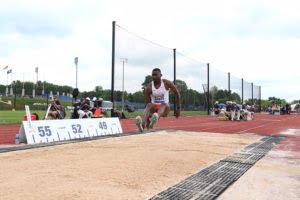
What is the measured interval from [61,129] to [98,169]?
4.44 m

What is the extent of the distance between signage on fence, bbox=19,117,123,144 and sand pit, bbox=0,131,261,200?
4.28ft

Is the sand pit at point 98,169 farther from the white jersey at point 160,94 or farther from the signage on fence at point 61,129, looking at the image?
the white jersey at point 160,94

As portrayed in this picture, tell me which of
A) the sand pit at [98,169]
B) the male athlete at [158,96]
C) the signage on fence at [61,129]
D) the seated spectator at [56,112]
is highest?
the male athlete at [158,96]

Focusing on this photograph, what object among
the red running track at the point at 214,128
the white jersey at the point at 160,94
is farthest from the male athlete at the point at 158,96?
the red running track at the point at 214,128

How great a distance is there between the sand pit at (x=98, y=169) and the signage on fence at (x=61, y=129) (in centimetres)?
130

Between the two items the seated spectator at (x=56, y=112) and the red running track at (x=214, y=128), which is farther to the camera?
the seated spectator at (x=56, y=112)

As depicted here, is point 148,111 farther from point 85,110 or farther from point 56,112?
point 85,110

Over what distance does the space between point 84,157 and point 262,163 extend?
105 inches

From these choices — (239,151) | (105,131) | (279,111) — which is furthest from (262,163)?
(279,111)

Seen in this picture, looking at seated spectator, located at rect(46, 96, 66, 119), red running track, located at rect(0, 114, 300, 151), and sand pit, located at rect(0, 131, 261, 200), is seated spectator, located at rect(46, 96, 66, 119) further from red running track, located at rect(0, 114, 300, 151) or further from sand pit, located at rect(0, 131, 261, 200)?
sand pit, located at rect(0, 131, 261, 200)

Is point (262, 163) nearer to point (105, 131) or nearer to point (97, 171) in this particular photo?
point (97, 171)

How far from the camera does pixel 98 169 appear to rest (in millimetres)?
4637

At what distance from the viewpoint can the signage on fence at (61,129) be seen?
26.0 ft

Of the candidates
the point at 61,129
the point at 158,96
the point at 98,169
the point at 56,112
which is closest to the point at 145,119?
the point at 158,96
